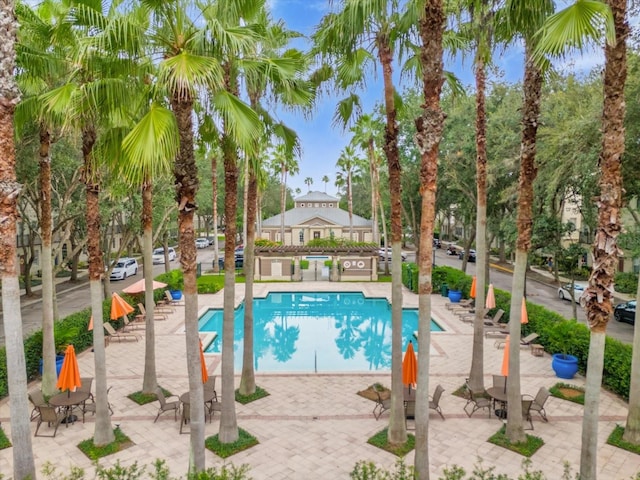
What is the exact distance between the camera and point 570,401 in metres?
12.6

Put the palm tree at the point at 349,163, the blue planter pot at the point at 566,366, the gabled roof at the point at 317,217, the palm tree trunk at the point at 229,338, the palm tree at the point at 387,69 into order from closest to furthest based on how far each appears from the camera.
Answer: the palm tree at the point at 387,69 < the palm tree trunk at the point at 229,338 < the blue planter pot at the point at 566,366 < the palm tree at the point at 349,163 < the gabled roof at the point at 317,217

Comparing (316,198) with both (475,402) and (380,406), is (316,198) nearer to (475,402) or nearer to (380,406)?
(380,406)

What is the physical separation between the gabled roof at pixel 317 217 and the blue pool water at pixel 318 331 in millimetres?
25868

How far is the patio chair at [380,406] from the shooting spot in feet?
38.1

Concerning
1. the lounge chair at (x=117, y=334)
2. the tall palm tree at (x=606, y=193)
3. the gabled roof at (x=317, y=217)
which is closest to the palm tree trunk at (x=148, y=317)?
the lounge chair at (x=117, y=334)

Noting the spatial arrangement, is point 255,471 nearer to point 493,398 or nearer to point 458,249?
point 493,398

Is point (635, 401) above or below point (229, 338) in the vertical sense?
below

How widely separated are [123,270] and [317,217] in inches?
1042

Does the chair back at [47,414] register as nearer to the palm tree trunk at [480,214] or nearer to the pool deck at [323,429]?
the pool deck at [323,429]

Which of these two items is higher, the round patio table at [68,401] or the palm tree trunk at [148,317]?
the palm tree trunk at [148,317]

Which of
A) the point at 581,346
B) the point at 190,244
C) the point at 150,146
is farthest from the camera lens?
the point at 581,346

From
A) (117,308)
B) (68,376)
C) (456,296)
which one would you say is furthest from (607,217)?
(456,296)

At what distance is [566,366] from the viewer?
46.9 feet

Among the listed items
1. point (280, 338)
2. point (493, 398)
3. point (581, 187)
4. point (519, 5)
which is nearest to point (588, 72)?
point (581, 187)
